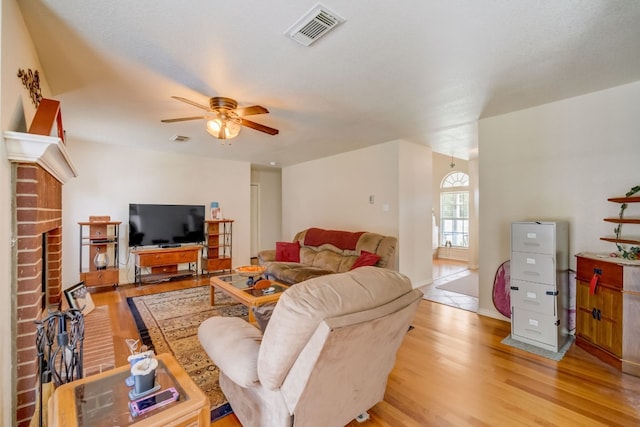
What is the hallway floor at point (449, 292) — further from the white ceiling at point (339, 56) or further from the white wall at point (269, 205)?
the white wall at point (269, 205)

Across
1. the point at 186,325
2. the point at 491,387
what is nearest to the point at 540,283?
the point at 491,387

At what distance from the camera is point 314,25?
66.8 inches

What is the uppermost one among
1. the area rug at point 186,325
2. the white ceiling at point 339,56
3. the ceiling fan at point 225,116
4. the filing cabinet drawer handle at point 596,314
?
the white ceiling at point 339,56

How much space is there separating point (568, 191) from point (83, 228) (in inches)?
258

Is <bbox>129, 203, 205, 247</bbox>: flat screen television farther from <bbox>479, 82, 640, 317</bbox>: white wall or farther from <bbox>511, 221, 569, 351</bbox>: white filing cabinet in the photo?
<bbox>511, 221, 569, 351</bbox>: white filing cabinet

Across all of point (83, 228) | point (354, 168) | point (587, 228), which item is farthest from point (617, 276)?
point (83, 228)

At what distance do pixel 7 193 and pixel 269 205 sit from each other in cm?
640

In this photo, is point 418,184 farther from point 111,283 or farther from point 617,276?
point 111,283

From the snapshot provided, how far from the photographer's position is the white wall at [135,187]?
14.8 ft

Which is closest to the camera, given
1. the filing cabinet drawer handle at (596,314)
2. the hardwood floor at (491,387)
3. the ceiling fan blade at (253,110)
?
the hardwood floor at (491,387)

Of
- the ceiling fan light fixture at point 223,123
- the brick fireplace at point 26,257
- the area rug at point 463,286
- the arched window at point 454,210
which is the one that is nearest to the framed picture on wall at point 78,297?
the brick fireplace at point 26,257

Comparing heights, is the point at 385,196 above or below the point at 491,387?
above

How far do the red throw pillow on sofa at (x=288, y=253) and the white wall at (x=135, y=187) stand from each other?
1.73 m

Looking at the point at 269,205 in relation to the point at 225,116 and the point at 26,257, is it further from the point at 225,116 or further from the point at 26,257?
the point at 26,257
